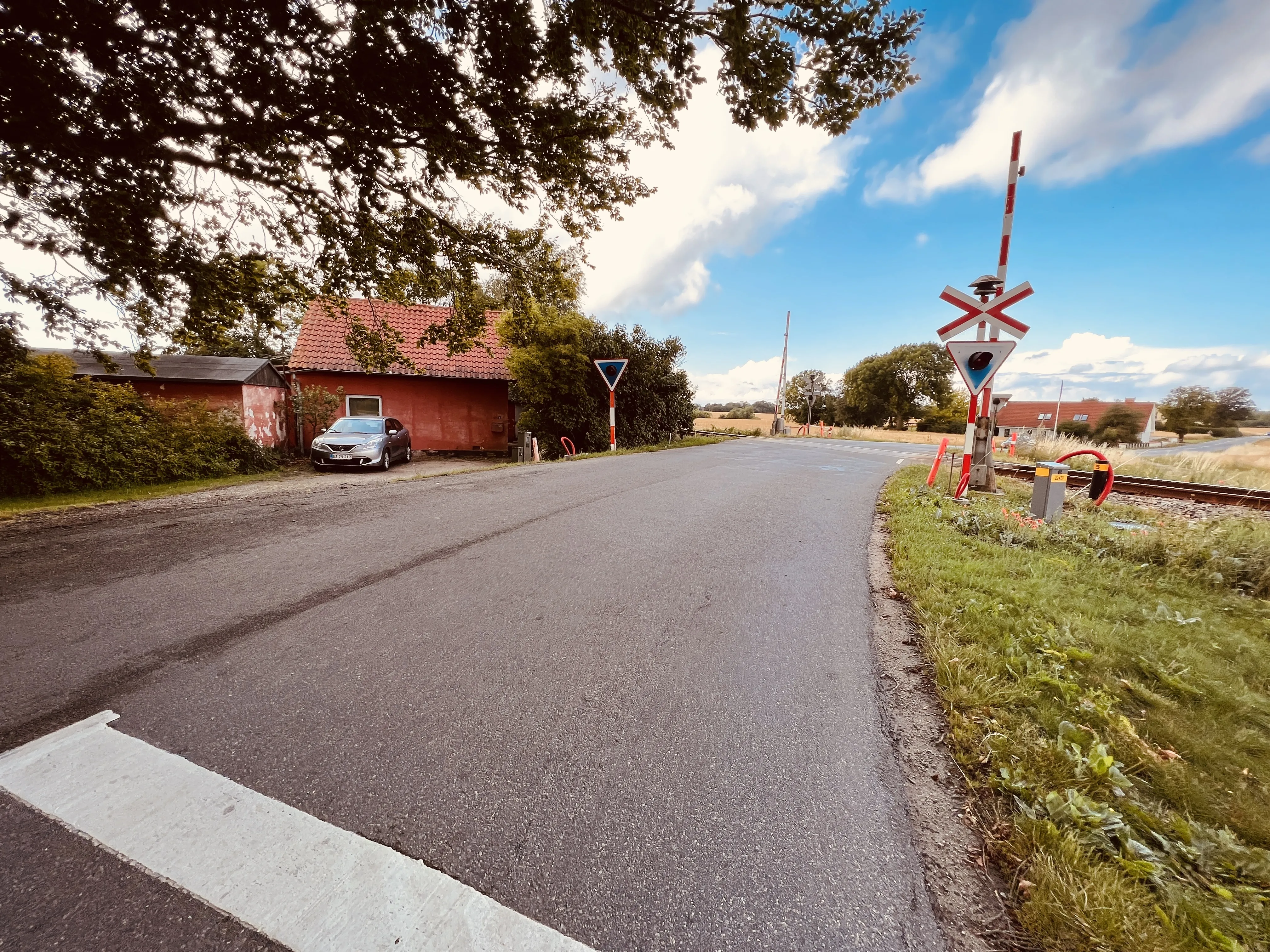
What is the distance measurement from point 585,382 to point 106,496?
11243 mm

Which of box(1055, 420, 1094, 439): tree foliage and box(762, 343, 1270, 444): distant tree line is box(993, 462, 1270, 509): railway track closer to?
box(762, 343, 1270, 444): distant tree line

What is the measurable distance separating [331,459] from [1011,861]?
14708 mm

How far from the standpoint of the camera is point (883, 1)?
4.19 m


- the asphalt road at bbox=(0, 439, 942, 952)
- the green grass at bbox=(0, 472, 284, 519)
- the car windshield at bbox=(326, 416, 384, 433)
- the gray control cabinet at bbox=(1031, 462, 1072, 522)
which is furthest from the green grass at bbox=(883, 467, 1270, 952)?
the car windshield at bbox=(326, 416, 384, 433)

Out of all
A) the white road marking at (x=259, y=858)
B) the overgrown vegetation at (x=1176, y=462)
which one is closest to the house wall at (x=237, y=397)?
the white road marking at (x=259, y=858)

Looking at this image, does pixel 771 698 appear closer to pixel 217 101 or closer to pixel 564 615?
pixel 564 615

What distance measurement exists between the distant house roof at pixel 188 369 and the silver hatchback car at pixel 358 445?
108 inches

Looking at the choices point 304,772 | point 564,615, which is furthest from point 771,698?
point 304,772

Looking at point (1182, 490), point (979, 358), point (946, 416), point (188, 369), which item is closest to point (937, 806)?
point (979, 358)

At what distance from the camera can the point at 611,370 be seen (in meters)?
14.3

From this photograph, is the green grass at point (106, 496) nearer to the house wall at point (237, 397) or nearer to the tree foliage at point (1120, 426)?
the house wall at point (237, 397)

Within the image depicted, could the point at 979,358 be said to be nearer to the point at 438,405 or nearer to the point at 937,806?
the point at 937,806

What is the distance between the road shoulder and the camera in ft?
4.68

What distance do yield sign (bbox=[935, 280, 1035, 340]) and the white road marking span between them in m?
8.40
